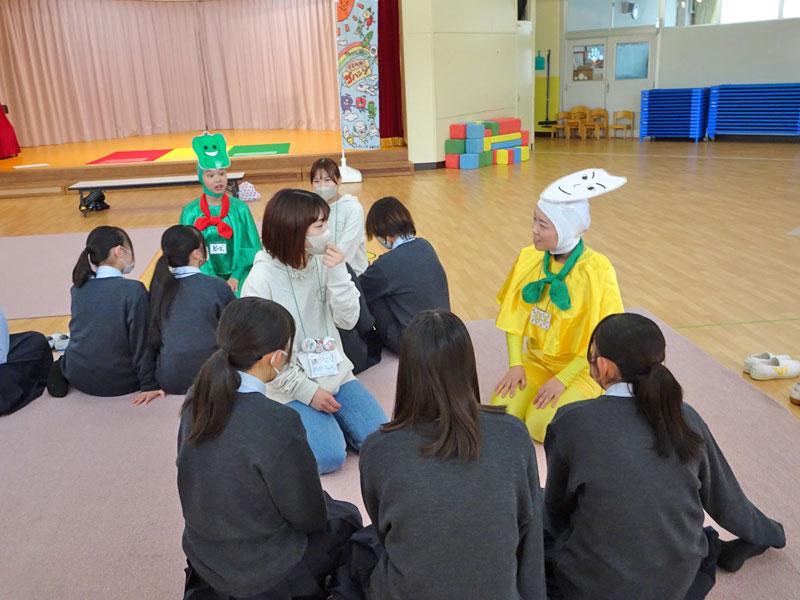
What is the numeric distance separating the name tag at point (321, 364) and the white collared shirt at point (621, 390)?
4.25 feet

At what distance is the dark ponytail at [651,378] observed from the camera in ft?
5.18

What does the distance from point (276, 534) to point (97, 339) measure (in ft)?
6.24

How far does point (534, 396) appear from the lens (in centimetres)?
293

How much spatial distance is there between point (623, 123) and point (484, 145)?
4411 mm

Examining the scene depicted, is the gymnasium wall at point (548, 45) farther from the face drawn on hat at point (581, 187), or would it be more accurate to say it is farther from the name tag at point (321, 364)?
the name tag at point (321, 364)

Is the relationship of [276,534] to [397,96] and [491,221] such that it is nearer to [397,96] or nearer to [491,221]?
[491,221]

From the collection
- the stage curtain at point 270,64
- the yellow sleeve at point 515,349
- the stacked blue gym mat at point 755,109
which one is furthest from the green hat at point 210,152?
the stacked blue gym mat at point 755,109

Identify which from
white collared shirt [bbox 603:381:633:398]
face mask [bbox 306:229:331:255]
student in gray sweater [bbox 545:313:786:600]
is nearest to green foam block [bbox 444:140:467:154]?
face mask [bbox 306:229:331:255]

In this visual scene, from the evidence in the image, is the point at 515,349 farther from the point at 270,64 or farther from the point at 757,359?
the point at 270,64

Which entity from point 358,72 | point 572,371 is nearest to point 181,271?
point 572,371

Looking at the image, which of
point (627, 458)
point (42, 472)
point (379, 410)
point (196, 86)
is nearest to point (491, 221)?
point (379, 410)

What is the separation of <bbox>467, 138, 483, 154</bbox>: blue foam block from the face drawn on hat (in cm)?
781

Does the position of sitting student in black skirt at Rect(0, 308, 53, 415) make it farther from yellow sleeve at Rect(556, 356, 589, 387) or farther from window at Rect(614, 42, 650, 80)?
window at Rect(614, 42, 650, 80)

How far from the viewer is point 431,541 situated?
54.9 inches
